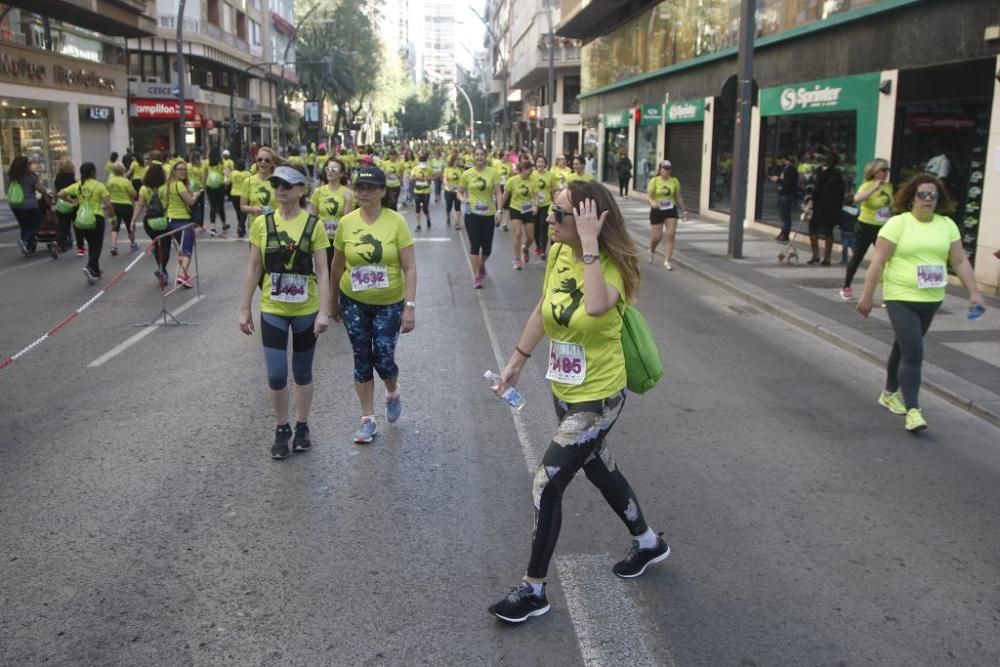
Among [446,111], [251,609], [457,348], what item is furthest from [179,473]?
[446,111]

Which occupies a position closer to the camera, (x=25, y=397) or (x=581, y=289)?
(x=581, y=289)

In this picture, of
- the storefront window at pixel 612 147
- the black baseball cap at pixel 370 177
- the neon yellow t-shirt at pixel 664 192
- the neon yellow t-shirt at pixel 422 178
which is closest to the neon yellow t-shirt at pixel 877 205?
the neon yellow t-shirt at pixel 664 192

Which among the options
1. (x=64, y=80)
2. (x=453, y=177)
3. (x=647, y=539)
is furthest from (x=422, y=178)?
(x=64, y=80)

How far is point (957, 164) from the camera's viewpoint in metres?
13.7

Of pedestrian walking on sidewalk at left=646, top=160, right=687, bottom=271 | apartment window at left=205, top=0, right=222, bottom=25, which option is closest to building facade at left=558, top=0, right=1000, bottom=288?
pedestrian walking on sidewalk at left=646, top=160, right=687, bottom=271

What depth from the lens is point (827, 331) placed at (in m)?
9.95

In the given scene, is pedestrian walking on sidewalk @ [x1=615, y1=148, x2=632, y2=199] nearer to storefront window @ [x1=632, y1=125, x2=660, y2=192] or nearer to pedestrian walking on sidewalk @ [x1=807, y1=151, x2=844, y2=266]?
→ storefront window @ [x1=632, y1=125, x2=660, y2=192]

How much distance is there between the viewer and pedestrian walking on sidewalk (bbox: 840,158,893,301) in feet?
37.8

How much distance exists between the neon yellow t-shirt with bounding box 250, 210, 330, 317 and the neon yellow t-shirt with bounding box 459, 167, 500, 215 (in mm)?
7383

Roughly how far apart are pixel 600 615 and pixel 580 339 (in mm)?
1166

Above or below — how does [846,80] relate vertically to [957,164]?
above

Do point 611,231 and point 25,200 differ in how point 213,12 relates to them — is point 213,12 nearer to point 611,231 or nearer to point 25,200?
point 25,200

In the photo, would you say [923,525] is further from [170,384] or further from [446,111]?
[446,111]

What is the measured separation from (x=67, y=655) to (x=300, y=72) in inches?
2991
